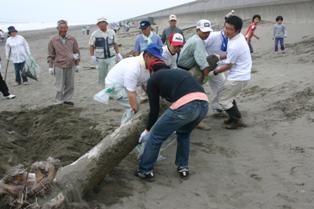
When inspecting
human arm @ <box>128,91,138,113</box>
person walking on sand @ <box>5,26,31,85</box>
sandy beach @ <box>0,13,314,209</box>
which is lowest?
sandy beach @ <box>0,13,314,209</box>

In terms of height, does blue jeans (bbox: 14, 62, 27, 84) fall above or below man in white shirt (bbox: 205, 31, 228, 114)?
below

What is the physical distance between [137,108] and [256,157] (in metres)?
1.64

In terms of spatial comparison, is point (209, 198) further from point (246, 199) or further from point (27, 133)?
point (27, 133)

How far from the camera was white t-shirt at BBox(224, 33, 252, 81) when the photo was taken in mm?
6477

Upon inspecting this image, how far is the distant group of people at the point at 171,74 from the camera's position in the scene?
4.68 meters

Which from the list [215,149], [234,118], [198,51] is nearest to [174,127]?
[215,149]

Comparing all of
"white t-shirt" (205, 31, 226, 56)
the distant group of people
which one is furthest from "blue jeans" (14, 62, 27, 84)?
"white t-shirt" (205, 31, 226, 56)

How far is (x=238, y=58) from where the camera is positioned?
6.57 metres

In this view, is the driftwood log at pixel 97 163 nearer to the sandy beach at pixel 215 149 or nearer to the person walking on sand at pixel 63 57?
the sandy beach at pixel 215 149

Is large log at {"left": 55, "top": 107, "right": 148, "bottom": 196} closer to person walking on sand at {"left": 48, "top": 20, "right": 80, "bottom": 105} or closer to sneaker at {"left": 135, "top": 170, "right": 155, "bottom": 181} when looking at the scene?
sneaker at {"left": 135, "top": 170, "right": 155, "bottom": 181}

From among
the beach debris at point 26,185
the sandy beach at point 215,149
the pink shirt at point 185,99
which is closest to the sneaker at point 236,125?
Answer: the sandy beach at point 215,149

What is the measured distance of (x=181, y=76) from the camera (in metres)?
4.69

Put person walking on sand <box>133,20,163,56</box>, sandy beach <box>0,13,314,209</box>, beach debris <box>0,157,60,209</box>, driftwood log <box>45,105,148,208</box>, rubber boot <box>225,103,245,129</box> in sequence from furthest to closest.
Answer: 1. person walking on sand <box>133,20,163,56</box>
2. rubber boot <box>225,103,245,129</box>
3. sandy beach <box>0,13,314,209</box>
4. driftwood log <box>45,105,148,208</box>
5. beach debris <box>0,157,60,209</box>

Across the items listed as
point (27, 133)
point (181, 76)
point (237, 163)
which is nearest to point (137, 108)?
point (181, 76)
